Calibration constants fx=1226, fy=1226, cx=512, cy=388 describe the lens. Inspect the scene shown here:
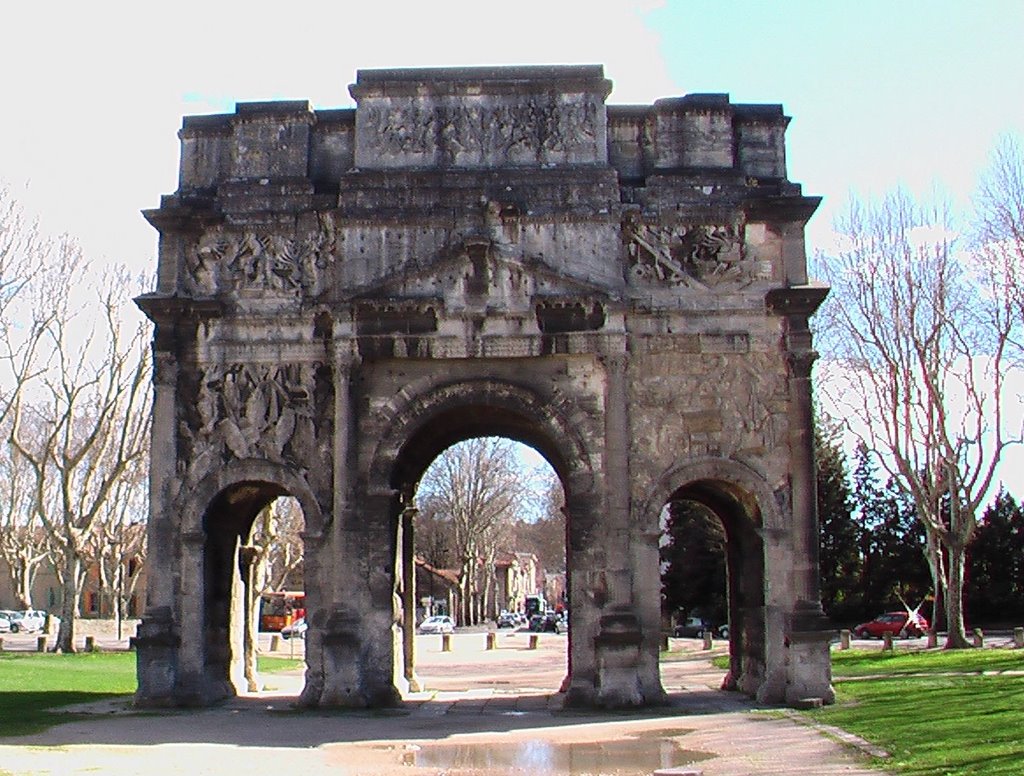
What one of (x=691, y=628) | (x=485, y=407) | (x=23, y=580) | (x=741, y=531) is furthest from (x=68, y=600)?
(x=691, y=628)

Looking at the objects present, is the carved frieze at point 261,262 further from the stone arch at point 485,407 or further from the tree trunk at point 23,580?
the tree trunk at point 23,580

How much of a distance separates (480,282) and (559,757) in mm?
9158

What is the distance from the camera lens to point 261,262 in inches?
848

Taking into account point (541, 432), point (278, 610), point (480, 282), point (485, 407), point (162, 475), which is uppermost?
point (480, 282)

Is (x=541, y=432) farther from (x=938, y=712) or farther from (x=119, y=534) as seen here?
(x=119, y=534)

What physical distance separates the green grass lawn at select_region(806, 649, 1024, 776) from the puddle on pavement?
2380 millimetres

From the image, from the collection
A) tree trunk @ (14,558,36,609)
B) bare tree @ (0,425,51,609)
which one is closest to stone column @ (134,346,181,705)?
bare tree @ (0,425,51,609)

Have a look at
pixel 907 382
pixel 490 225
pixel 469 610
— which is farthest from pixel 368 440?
pixel 469 610

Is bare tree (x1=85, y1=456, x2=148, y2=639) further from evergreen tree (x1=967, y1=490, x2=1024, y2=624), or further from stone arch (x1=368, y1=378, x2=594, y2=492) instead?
evergreen tree (x1=967, y1=490, x2=1024, y2=624)

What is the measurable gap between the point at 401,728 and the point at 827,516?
3442cm

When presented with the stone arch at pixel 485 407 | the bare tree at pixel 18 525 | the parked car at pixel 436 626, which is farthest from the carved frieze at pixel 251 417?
the parked car at pixel 436 626

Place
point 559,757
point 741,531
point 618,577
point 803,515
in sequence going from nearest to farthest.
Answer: point 559,757, point 618,577, point 803,515, point 741,531

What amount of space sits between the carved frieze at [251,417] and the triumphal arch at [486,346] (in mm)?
38

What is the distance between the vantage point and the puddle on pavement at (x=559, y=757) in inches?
514
